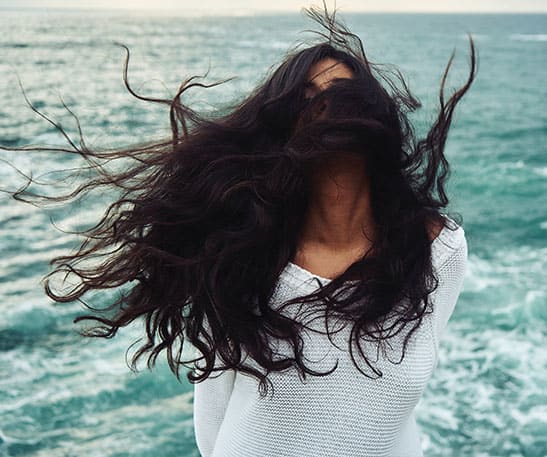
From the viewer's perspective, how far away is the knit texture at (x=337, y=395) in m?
1.73

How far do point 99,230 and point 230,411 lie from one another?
63 centimetres

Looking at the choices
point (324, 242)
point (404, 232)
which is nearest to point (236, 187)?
point (324, 242)

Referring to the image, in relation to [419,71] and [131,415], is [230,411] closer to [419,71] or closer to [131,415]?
[131,415]

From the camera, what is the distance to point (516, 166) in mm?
13977

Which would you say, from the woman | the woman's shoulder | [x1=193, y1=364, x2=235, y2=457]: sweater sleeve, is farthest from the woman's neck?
[x1=193, y1=364, x2=235, y2=457]: sweater sleeve

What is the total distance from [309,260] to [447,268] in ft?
1.13

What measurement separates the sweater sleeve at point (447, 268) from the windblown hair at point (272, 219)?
38 millimetres

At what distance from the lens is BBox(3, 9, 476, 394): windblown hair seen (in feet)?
5.67

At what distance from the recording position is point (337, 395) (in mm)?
1742

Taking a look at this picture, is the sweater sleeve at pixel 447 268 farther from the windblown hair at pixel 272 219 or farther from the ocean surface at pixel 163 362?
the ocean surface at pixel 163 362

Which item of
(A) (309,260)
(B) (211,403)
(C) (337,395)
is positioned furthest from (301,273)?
(B) (211,403)

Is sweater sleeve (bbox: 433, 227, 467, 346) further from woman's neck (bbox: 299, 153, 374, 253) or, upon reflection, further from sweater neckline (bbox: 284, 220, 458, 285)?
woman's neck (bbox: 299, 153, 374, 253)

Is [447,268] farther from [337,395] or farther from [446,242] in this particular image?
[337,395]

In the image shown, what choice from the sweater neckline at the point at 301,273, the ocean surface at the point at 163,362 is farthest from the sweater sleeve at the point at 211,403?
the ocean surface at the point at 163,362
